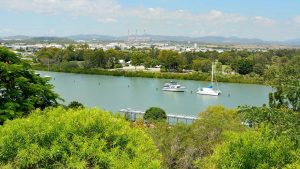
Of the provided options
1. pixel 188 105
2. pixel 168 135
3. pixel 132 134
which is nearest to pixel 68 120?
pixel 132 134

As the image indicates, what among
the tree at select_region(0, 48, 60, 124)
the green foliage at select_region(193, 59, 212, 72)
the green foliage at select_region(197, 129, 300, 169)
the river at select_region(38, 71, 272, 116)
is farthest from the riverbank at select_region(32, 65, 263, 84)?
the green foliage at select_region(197, 129, 300, 169)

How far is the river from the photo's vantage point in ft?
86.3

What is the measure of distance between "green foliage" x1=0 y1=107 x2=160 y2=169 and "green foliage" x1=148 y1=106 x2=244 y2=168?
3202 mm

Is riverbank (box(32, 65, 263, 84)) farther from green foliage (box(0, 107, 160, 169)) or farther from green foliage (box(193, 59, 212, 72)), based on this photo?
green foliage (box(0, 107, 160, 169))

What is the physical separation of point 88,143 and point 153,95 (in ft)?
82.5

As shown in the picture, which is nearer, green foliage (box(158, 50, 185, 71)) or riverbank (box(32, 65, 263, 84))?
riverbank (box(32, 65, 263, 84))

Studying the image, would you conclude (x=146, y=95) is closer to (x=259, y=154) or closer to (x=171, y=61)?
(x=171, y=61)

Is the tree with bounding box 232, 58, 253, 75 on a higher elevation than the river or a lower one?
higher

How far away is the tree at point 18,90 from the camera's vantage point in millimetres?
9414

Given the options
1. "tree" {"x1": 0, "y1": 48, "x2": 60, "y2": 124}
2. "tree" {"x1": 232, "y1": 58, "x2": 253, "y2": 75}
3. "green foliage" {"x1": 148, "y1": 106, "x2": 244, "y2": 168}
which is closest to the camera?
"green foliage" {"x1": 148, "y1": 106, "x2": 244, "y2": 168}

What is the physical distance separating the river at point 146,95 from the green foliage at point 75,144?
1747 cm

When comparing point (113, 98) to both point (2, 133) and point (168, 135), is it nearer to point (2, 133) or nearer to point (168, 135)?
point (168, 135)

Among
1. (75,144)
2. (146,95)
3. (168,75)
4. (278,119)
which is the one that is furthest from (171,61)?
(75,144)

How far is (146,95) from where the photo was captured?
3044 cm
